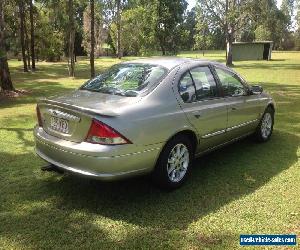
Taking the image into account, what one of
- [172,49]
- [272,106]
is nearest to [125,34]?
[172,49]

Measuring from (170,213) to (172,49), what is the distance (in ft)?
116

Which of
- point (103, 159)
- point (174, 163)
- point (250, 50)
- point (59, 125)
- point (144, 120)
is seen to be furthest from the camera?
point (250, 50)

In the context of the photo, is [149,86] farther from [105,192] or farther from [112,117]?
[105,192]

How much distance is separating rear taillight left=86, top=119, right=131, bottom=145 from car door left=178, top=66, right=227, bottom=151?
118cm

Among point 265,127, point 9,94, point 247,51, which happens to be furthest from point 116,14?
point 265,127

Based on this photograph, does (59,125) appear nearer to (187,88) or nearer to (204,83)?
(187,88)

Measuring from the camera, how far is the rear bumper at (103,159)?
427 cm

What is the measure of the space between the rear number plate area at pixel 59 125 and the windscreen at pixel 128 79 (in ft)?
2.52

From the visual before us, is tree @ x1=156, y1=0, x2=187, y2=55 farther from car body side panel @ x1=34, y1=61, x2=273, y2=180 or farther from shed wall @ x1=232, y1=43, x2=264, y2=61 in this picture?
car body side panel @ x1=34, y1=61, x2=273, y2=180

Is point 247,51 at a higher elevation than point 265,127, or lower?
higher

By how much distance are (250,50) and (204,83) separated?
148 ft

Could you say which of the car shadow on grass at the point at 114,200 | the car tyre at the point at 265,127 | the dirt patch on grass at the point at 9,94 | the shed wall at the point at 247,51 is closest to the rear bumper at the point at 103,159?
the car shadow on grass at the point at 114,200

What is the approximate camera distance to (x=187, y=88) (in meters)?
5.33

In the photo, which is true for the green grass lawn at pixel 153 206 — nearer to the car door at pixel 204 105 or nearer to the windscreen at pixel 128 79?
the car door at pixel 204 105
